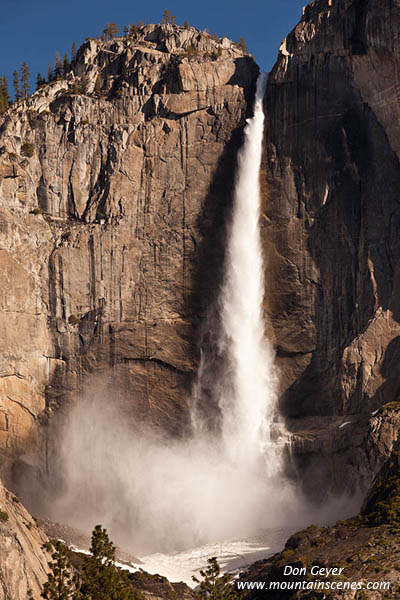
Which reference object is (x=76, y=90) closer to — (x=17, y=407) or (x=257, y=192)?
(x=257, y=192)

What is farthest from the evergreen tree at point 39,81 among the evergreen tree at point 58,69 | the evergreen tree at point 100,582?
the evergreen tree at point 100,582

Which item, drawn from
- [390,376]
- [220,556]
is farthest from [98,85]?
[220,556]

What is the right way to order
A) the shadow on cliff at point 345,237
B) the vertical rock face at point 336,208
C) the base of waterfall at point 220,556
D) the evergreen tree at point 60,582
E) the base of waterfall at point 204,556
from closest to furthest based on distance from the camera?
the evergreen tree at point 60,582, the base of waterfall at point 204,556, the base of waterfall at point 220,556, the vertical rock face at point 336,208, the shadow on cliff at point 345,237

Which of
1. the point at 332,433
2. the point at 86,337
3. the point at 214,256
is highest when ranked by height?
the point at 214,256

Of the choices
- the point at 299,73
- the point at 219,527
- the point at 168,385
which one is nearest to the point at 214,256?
the point at 168,385

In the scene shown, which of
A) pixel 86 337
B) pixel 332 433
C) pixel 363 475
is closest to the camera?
pixel 363 475

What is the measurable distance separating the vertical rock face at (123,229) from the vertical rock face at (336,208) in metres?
4.25

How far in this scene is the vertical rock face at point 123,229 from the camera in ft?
223

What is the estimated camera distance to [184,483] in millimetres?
66375

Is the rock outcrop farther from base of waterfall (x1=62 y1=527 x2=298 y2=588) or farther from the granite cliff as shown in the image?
the granite cliff

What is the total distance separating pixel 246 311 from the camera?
6881 cm

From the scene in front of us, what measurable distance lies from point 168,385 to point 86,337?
6.57 metres

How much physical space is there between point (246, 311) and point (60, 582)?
114ft

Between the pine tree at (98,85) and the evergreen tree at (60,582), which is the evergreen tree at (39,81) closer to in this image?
the pine tree at (98,85)
